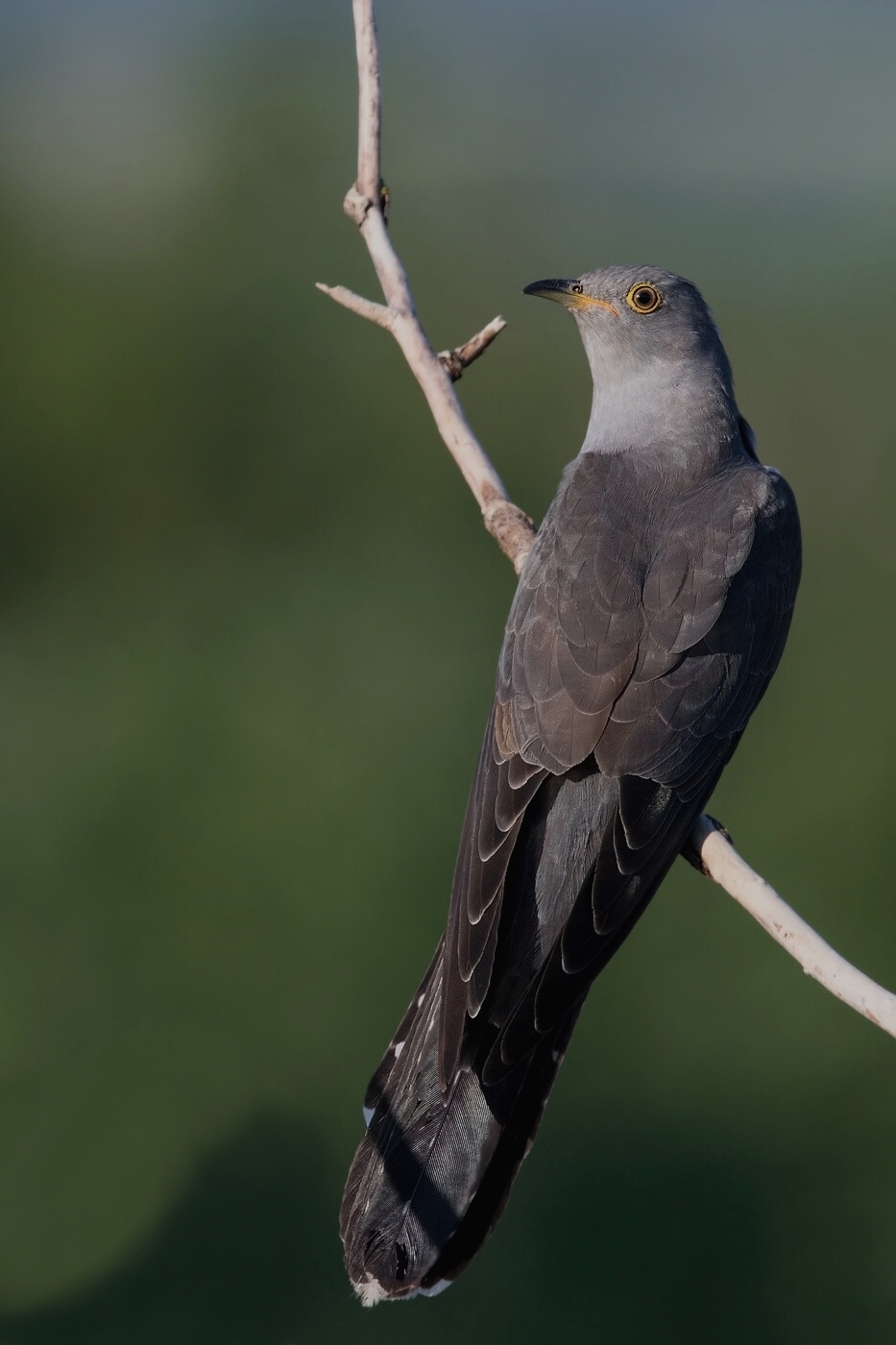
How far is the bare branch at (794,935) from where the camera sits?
3.07 m

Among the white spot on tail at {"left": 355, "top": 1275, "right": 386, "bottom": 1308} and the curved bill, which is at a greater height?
the curved bill

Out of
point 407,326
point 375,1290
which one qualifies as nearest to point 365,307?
point 407,326

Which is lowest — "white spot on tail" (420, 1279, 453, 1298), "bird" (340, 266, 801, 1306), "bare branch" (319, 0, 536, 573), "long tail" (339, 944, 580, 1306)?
"white spot on tail" (420, 1279, 453, 1298)

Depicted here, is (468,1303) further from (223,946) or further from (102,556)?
(102,556)

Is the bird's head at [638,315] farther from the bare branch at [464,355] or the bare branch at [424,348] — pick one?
the bare branch at [424,348]

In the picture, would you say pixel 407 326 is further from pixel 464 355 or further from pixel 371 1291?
pixel 371 1291

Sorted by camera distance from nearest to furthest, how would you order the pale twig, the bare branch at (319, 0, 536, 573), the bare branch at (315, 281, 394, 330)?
the pale twig, the bare branch at (319, 0, 536, 573), the bare branch at (315, 281, 394, 330)

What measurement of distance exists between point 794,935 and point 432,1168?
1.14 meters

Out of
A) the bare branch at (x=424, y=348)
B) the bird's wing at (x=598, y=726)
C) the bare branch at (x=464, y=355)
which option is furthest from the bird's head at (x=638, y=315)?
the bird's wing at (x=598, y=726)

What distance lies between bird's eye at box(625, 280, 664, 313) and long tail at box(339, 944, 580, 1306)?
245cm

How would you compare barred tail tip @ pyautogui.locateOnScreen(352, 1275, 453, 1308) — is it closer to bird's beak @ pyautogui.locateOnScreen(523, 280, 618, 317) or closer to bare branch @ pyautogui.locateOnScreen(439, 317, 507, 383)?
bare branch @ pyautogui.locateOnScreen(439, 317, 507, 383)

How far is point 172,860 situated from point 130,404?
5.51 m

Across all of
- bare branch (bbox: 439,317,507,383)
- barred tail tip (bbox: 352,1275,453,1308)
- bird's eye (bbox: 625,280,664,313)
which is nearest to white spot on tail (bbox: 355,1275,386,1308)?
barred tail tip (bbox: 352,1275,453,1308)

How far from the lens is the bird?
3.70 metres
